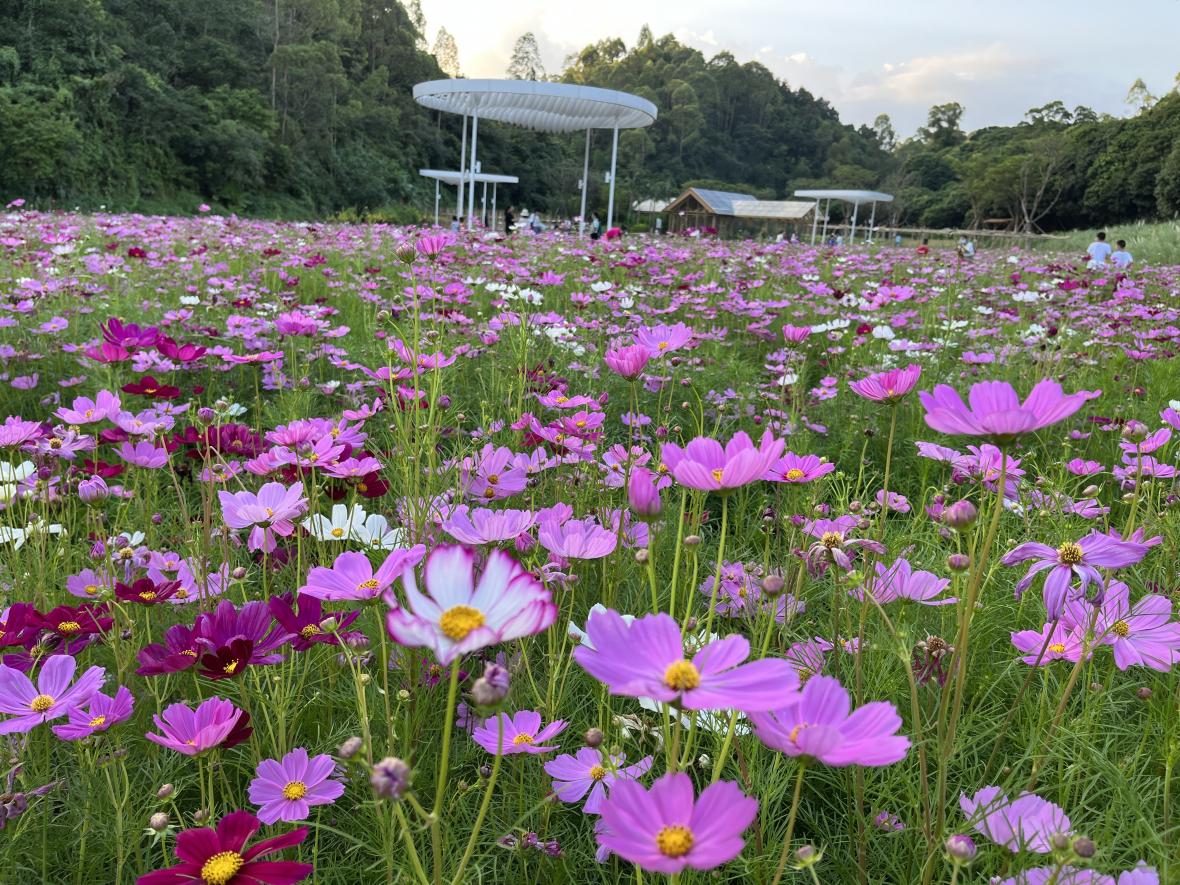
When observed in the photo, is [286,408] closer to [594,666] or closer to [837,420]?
[837,420]

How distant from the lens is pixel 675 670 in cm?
40

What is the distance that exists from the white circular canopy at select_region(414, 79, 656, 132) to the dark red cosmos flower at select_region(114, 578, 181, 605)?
10250mm

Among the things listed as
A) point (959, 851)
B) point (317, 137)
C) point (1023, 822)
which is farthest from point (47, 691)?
point (317, 137)

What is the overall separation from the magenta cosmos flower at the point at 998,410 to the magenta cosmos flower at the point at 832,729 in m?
0.19

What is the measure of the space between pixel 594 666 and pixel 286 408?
5.60 feet

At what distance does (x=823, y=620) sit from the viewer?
113cm

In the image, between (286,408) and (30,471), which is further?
(286,408)

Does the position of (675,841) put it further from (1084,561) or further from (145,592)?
(145,592)

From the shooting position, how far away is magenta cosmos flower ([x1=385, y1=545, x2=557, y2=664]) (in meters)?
0.36

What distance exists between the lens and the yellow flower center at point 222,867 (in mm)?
489

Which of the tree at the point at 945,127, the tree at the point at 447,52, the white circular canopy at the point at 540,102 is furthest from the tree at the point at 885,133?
the white circular canopy at the point at 540,102

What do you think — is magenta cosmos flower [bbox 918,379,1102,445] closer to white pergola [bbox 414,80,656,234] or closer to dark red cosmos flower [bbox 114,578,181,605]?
dark red cosmos flower [bbox 114,578,181,605]

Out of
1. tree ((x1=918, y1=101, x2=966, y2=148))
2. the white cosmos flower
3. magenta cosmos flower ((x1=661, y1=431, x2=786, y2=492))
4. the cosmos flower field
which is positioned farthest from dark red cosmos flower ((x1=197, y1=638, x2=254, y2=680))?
tree ((x1=918, y1=101, x2=966, y2=148))

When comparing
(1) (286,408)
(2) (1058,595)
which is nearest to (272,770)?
(2) (1058,595)
